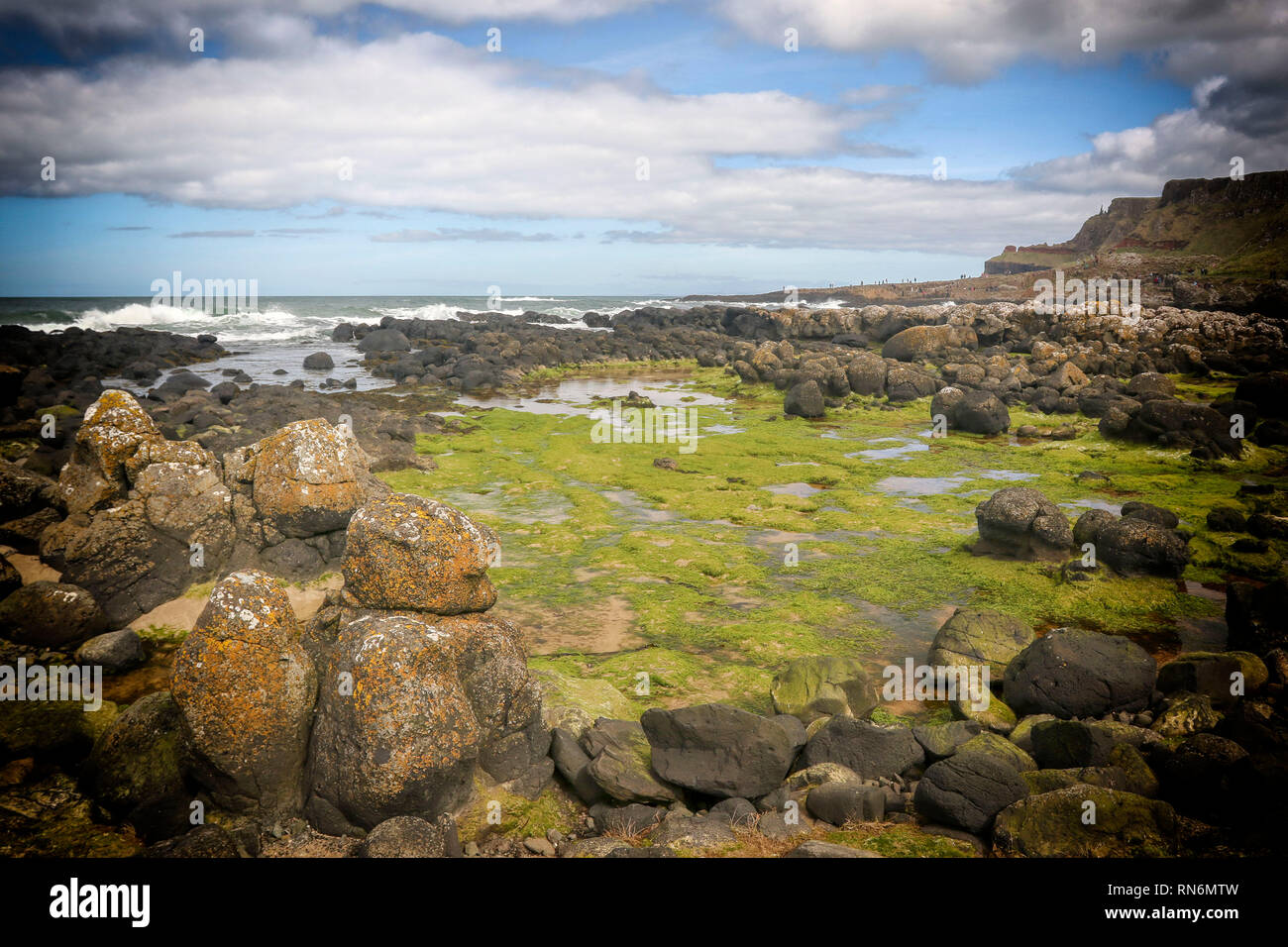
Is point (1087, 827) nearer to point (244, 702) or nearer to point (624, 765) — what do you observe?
point (624, 765)

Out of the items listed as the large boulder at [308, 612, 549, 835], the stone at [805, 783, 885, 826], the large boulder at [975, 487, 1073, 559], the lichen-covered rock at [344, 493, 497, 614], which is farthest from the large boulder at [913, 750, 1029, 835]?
the large boulder at [975, 487, 1073, 559]

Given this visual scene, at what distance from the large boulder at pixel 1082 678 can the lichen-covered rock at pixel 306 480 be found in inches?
402

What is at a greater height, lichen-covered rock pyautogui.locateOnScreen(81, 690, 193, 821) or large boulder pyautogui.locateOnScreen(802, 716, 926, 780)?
lichen-covered rock pyautogui.locateOnScreen(81, 690, 193, 821)

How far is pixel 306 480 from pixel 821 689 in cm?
830

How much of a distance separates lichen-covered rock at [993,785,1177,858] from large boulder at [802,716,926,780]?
1.54 meters

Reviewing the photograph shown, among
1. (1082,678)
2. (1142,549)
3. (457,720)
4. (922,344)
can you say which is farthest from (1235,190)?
(457,720)

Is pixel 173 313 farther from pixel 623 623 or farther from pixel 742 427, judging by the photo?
pixel 623 623

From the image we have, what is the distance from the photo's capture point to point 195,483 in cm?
1209

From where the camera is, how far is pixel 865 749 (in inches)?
325

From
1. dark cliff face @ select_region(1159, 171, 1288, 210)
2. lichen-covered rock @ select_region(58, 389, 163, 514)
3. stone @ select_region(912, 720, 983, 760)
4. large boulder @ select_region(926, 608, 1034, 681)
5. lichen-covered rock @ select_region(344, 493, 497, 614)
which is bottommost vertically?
stone @ select_region(912, 720, 983, 760)

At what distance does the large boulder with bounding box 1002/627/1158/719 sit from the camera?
9406 millimetres

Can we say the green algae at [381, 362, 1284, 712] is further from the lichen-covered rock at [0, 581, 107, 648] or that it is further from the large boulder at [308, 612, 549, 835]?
the lichen-covered rock at [0, 581, 107, 648]

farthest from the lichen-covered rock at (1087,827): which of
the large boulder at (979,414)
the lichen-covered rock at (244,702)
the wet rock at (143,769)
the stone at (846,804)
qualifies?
the large boulder at (979,414)

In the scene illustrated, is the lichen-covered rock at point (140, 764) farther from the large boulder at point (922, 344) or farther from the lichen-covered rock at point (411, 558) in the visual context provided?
the large boulder at point (922, 344)
